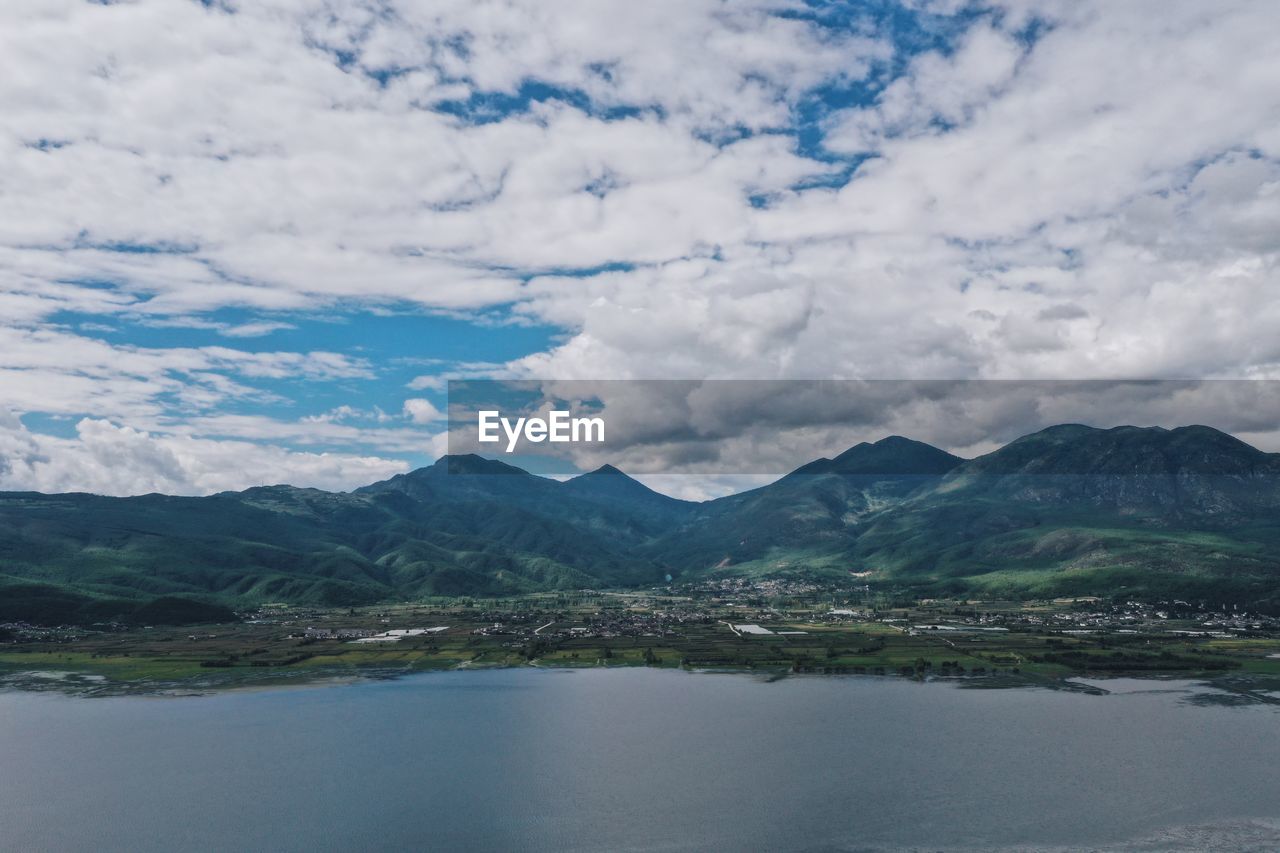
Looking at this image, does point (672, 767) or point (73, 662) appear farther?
point (73, 662)

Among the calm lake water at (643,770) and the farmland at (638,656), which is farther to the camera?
the farmland at (638,656)

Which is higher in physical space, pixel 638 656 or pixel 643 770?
pixel 643 770

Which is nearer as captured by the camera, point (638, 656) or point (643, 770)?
point (643, 770)

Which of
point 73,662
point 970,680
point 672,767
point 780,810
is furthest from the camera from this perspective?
point 73,662

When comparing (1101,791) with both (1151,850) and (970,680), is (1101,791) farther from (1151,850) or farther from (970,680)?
(970,680)

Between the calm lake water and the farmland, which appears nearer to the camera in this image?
the calm lake water

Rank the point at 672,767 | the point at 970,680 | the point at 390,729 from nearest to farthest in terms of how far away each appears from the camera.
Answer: the point at 672,767 < the point at 390,729 < the point at 970,680

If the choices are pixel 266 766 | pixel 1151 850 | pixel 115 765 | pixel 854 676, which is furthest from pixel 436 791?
pixel 854 676
